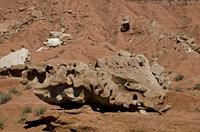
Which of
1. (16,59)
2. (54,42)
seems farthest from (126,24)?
(16,59)

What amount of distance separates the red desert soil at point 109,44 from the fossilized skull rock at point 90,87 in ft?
2.39

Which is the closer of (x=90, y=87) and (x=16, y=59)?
(x=90, y=87)

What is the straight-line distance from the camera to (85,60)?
22.3m

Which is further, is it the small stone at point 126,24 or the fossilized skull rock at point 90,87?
the small stone at point 126,24

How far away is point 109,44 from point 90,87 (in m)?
22.7

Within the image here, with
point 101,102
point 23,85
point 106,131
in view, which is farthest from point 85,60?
point 106,131

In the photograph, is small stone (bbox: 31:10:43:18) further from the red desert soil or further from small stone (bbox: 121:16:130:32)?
small stone (bbox: 121:16:130:32)

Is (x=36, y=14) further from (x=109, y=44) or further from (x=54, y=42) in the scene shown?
(x=109, y=44)

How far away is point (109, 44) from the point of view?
2811 centimetres

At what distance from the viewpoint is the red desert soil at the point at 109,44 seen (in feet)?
18.6

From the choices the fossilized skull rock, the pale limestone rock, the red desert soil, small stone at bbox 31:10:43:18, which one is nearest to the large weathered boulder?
the red desert soil

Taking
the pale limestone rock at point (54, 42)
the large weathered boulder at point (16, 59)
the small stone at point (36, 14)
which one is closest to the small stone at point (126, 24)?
the pale limestone rock at point (54, 42)

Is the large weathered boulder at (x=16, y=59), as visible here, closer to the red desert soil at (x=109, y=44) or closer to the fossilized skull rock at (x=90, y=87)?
the red desert soil at (x=109, y=44)

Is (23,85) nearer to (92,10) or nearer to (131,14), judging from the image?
(92,10)
